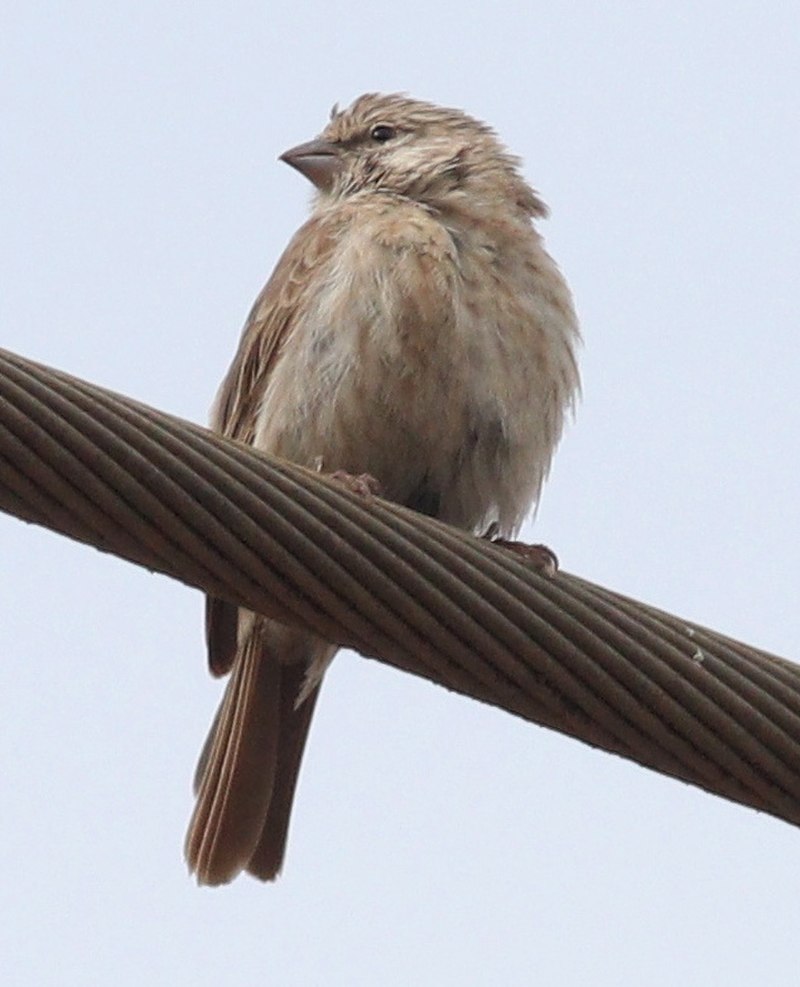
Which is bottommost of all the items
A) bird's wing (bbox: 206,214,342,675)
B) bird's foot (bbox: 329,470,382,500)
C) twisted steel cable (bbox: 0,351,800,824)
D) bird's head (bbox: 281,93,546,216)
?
twisted steel cable (bbox: 0,351,800,824)

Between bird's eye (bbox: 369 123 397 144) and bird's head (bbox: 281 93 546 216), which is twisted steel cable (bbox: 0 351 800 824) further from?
bird's eye (bbox: 369 123 397 144)

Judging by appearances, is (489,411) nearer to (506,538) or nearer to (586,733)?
(506,538)

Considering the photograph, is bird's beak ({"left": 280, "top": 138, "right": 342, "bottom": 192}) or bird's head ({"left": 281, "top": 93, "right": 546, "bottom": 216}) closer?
bird's head ({"left": 281, "top": 93, "right": 546, "bottom": 216})

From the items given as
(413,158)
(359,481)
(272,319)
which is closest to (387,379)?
(359,481)

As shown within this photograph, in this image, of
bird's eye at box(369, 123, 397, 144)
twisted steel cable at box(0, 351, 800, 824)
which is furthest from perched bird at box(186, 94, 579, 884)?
twisted steel cable at box(0, 351, 800, 824)

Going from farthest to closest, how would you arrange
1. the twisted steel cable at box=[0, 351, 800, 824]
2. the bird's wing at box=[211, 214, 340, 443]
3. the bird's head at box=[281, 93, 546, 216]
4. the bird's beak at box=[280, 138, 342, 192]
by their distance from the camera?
1. the bird's beak at box=[280, 138, 342, 192]
2. the bird's head at box=[281, 93, 546, 216]
3. the bird's wing at box=[211, 214, 340, 443]
4. the twisted steel cable at box=[0, 351, 800, 824]

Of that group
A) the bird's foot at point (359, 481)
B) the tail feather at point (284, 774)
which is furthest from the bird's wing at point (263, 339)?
the bird's foot at point (359, 481)

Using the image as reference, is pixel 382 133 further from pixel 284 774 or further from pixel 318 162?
pixel 284 774
